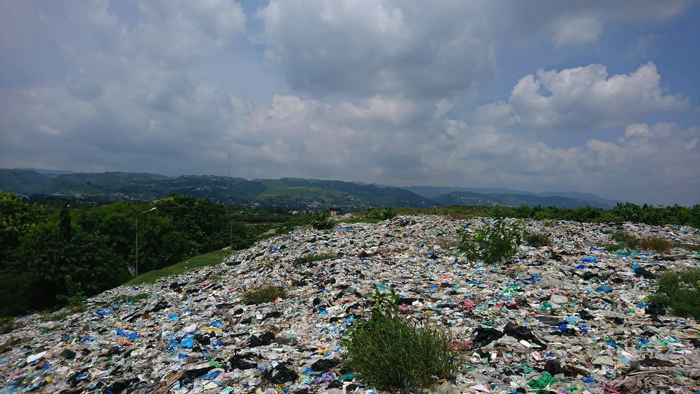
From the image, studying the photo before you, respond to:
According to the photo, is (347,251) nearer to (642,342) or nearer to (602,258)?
(602,258)

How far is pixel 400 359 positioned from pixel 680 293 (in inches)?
195

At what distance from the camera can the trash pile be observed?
3676mm

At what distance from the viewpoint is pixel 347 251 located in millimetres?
11125

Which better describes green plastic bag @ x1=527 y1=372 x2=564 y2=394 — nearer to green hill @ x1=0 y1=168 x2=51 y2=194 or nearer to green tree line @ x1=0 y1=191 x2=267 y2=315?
green hill @ x1=0 y1=168 x2=51 y2=194

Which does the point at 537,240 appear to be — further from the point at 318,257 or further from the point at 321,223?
the point at 321,223

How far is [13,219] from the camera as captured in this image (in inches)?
1007

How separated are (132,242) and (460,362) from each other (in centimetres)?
2866

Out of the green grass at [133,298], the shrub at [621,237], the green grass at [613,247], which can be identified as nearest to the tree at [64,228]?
the green grass at [133,298]

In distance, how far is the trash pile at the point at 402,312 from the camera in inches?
145

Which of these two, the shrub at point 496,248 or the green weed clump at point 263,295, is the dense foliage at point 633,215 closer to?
the shrub at point 496,248

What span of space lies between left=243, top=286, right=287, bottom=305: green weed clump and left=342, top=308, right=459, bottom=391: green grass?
3.91m

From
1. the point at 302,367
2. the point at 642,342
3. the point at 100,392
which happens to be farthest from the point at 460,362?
the point at 100,392

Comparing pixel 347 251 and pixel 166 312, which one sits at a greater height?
pixel 347 251

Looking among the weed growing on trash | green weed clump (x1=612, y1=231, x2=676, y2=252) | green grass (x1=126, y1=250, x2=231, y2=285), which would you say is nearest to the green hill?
green grass (x1=126, y1=250, x2=231, y2=285)
